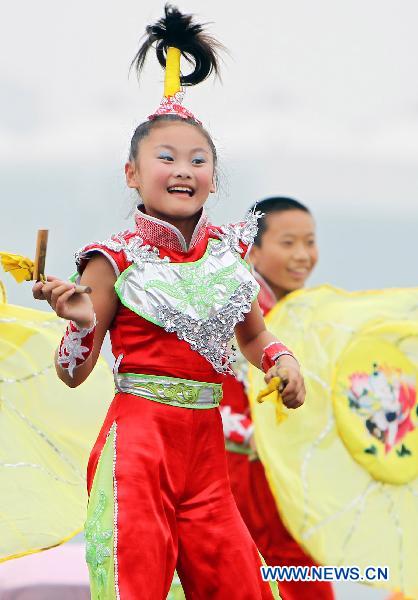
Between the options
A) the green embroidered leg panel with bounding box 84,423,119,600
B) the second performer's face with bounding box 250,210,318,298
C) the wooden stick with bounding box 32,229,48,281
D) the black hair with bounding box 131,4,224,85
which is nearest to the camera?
the wooden stick with bounding box 32,229,48,281

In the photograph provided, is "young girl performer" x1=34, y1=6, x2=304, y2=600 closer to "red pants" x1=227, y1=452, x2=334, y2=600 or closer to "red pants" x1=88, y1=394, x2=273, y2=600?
"red pants" x1=88, y1=394, x2=273, y2=600

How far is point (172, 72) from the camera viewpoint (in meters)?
3.16

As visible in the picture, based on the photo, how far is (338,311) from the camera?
4797mm

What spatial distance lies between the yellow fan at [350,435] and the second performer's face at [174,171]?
164 cm

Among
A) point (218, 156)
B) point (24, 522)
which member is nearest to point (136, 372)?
point (218, 156)

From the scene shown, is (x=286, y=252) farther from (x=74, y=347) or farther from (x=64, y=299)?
(x=64, y=299)

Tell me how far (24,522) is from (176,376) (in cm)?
116

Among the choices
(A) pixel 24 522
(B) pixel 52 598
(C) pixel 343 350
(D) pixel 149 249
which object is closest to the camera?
(D) pixel 149 249

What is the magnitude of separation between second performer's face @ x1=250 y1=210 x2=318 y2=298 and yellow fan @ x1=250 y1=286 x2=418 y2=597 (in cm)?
14

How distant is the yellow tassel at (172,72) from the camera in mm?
3148

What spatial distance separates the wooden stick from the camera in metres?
2.53

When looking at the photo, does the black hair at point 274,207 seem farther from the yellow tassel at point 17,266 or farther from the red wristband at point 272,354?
the yellow tassel at point 17,266

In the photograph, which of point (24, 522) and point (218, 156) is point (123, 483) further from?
point (24, 522)

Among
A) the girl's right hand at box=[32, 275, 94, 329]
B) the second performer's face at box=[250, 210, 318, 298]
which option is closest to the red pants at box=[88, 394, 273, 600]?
the girl's right hand at box=[32, 275, 94, 329]
